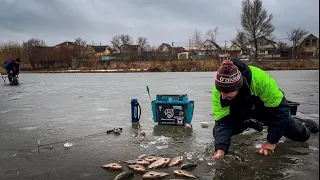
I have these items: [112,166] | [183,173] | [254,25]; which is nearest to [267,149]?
[183,173]

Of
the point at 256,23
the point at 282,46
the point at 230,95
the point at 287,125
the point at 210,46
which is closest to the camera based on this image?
the point at 230,95

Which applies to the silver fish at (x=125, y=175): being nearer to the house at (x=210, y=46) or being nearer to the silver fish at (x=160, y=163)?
the silver fish at (x=160, y=163)

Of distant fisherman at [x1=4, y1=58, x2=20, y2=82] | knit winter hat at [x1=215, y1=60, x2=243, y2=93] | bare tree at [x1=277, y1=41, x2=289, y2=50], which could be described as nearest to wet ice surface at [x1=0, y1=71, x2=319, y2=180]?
knit winter hat at [x1=215, y1=60, x2=243, y2=93]

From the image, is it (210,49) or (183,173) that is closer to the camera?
(183,173)

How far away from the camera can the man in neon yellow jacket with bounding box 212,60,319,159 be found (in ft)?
10.3

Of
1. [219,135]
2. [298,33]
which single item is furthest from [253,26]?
[219,135]

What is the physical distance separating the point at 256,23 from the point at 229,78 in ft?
158

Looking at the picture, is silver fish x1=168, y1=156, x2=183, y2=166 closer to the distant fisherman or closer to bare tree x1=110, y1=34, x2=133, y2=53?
the distant fisherman

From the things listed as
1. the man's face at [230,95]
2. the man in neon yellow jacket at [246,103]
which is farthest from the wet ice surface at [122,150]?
the man's face at [230,95]

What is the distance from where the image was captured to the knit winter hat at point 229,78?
3.08 m

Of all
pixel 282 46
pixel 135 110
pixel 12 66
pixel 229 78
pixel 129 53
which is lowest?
pixel 135 110

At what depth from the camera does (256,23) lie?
47.8 m

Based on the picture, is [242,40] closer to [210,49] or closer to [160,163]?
[210,49]

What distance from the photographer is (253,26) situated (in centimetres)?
4788
